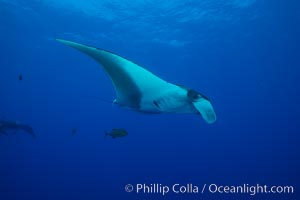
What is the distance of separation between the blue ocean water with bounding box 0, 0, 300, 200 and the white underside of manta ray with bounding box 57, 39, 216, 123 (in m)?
1.85

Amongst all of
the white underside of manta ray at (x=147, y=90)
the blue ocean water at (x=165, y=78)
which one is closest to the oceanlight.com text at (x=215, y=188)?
the white underside of manta ray at (x=147, y=90)

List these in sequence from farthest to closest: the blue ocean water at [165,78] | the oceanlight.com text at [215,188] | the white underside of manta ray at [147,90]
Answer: the blue ocean water at [165,78] < the oceanlight.com text at [215,188] < the white underside of manta ray at [147,90]

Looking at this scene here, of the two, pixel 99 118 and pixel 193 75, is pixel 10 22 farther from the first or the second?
pixel 99 118

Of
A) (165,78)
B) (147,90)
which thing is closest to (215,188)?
(147,90)

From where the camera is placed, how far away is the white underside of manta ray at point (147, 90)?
327cm

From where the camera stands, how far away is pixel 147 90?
12.1 ft

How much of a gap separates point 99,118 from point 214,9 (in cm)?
3765

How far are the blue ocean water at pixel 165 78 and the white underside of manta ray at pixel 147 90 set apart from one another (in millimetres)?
1850

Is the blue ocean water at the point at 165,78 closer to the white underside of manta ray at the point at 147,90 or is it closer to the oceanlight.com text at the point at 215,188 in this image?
the white underside of manta ray at the point at 147,90

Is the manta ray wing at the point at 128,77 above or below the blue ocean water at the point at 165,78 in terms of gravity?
below

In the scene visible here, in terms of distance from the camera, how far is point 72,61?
1069 inches

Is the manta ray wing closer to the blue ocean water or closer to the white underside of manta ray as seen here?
the white underside of manta ray

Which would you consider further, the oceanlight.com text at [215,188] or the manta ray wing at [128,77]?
the oceanlight.com text at [215,188]

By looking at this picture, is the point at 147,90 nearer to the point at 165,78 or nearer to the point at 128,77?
the point at 128,77
